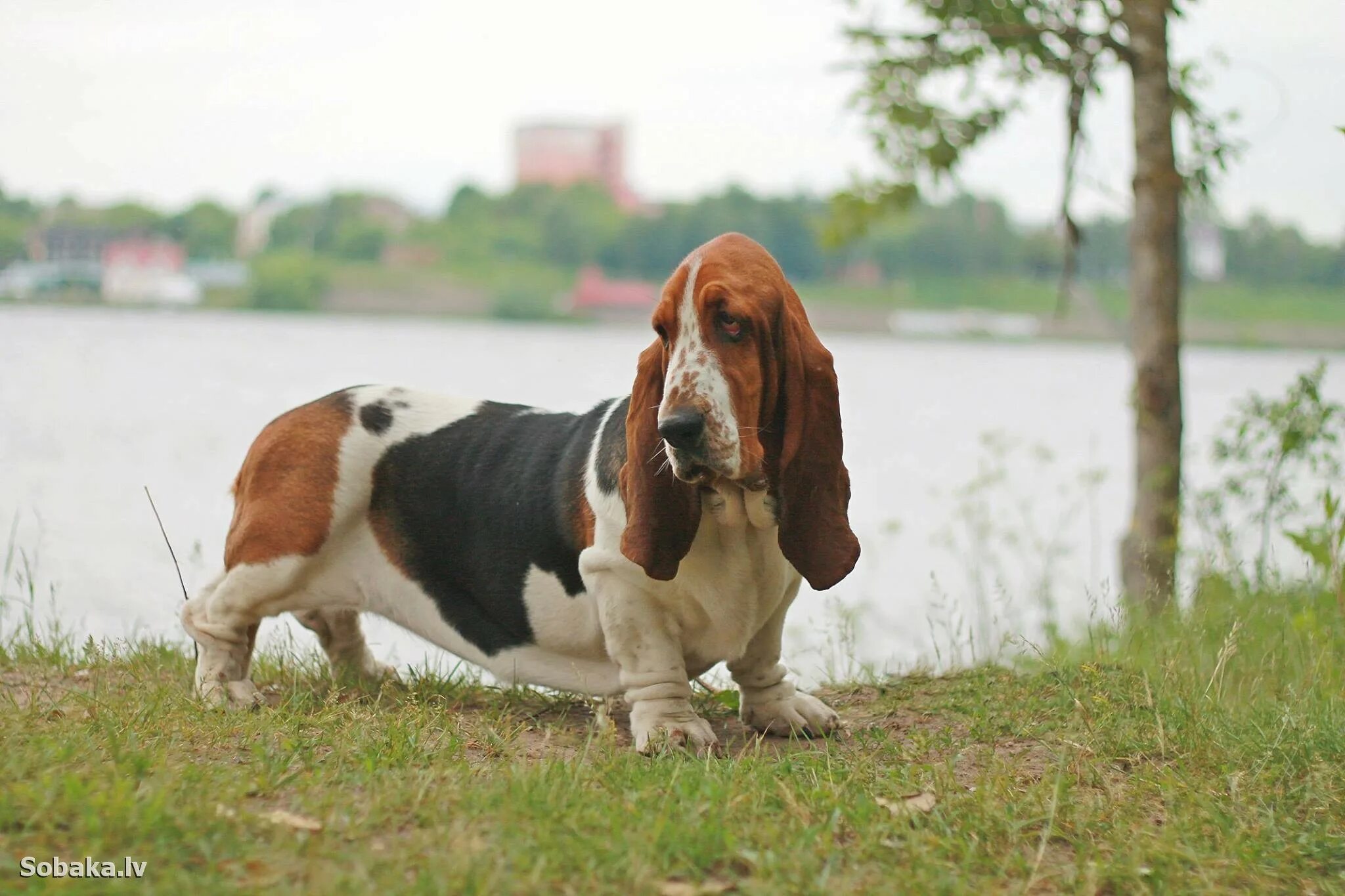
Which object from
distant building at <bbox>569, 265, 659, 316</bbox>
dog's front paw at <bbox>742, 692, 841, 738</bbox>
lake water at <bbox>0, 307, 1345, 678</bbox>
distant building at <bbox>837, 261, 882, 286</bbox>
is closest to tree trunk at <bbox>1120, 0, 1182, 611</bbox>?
lake water at <bbox>0, 307, 1345, 678</bbox>

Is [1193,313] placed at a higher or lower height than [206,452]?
higher

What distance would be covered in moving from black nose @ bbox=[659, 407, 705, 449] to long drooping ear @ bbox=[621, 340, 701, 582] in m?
0.30

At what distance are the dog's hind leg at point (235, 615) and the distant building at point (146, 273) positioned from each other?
780 centimetres

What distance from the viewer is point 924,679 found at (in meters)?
5.52

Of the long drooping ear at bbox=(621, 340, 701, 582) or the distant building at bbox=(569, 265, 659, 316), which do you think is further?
the distant building at bbox=(569, 265, 659, 316)

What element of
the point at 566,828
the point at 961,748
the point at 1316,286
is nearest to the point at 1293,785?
the point at 961,748

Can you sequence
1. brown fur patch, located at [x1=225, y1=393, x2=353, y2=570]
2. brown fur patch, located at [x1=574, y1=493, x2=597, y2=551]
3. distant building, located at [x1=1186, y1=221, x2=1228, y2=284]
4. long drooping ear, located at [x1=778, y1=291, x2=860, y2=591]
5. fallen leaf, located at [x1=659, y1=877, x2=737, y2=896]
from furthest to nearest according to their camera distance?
distant building, located at [x1=1186, y1=221, x2=1228, y2=284]
brown fur patch, located at [x1=225, y1=393, x2=353, y2=570]
brown fur patch, located at [x1=574, y1=493, x2=597, y2=551]
long drooping ear, located at [x1=778, y1=291, x2=860, y2=591]
fallen leaf, located at [x1=659, y1=877, x2=737, y2=896]

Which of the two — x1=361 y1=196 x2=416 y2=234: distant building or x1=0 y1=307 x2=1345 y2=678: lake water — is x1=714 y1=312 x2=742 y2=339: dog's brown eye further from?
x1=361 y1=196 x2=416 y2=234: distant building

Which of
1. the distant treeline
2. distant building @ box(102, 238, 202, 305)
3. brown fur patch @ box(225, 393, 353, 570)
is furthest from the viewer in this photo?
distant building @ box(102, 238, 202, 305)

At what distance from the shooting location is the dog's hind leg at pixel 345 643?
5.50m

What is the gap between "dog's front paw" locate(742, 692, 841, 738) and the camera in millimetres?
4730

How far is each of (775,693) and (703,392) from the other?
1.44 m

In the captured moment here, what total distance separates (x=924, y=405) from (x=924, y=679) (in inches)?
534

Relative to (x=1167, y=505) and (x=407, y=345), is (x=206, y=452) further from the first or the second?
(x=1167, y=505)
